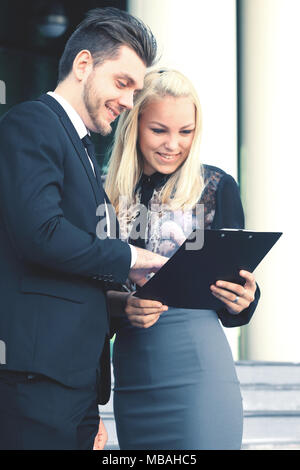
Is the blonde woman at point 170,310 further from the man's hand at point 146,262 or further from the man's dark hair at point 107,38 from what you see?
the man's dark hair at point 107,38

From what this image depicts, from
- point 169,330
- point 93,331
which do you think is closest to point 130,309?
point 169,330

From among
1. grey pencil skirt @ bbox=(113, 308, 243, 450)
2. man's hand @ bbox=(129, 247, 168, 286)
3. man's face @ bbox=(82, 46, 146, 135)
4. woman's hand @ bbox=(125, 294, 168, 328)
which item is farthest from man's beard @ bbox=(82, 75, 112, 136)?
grey pencil skirt @ bbox=(113, 308, 243, 450)

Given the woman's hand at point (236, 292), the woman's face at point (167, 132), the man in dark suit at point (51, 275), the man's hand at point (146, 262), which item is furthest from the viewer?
the woman's face at point (167, 132)

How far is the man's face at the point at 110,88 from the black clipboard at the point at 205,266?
1.38 ft

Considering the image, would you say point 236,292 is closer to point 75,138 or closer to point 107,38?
point 75,138

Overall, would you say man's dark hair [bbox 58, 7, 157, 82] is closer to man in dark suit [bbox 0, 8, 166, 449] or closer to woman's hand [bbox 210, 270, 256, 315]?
man in dark suit [bbox 0, 8, 166, 449]

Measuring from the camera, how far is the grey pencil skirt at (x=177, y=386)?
1.88 metres

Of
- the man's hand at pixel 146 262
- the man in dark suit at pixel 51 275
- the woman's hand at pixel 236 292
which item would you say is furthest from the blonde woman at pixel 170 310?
the man in dark suit at pixel 51 275

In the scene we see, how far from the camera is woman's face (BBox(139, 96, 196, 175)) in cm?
207

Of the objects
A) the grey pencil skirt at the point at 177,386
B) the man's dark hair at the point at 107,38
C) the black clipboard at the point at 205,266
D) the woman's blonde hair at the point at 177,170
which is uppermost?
the man's dark hair at the point at 107,38

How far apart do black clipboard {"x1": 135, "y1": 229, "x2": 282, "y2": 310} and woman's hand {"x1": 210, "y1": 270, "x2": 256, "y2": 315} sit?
0.02 meters

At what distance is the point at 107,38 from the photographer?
5.63 ft

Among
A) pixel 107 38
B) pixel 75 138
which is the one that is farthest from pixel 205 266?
pixel 107 38

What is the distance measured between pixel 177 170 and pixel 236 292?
517mm
